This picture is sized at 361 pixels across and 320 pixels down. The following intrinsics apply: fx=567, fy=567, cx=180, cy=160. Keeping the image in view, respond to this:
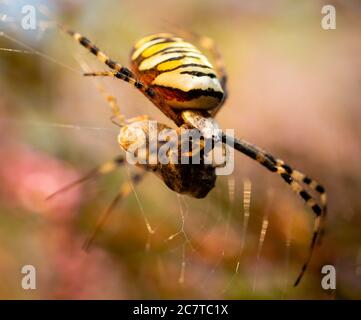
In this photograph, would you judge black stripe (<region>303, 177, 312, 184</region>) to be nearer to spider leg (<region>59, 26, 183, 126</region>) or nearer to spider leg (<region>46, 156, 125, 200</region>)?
spider leg (<region>59, 26, 183, 126</region>)

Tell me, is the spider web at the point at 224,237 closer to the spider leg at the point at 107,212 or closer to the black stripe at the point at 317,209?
the spider leg at the point at 107,212

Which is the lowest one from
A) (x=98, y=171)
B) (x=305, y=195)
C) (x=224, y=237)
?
(x=224, y=237)

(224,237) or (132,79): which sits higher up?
(132,79)

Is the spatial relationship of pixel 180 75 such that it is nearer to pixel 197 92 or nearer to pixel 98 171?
pixel 197 92

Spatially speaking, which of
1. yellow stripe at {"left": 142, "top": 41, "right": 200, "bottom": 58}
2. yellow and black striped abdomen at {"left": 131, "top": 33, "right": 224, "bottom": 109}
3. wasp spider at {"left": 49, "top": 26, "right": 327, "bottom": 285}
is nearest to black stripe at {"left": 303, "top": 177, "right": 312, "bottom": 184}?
wasp spider at {"left": 49, "top": 26, "right": 327, "bottom": 285}

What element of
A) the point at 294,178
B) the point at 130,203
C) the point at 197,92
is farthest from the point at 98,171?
the point at 197,92

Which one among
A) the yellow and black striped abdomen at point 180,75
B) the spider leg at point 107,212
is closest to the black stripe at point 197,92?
the yellow and black striped abdomen at point 180,75

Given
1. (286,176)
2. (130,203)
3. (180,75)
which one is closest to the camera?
(180,75)
